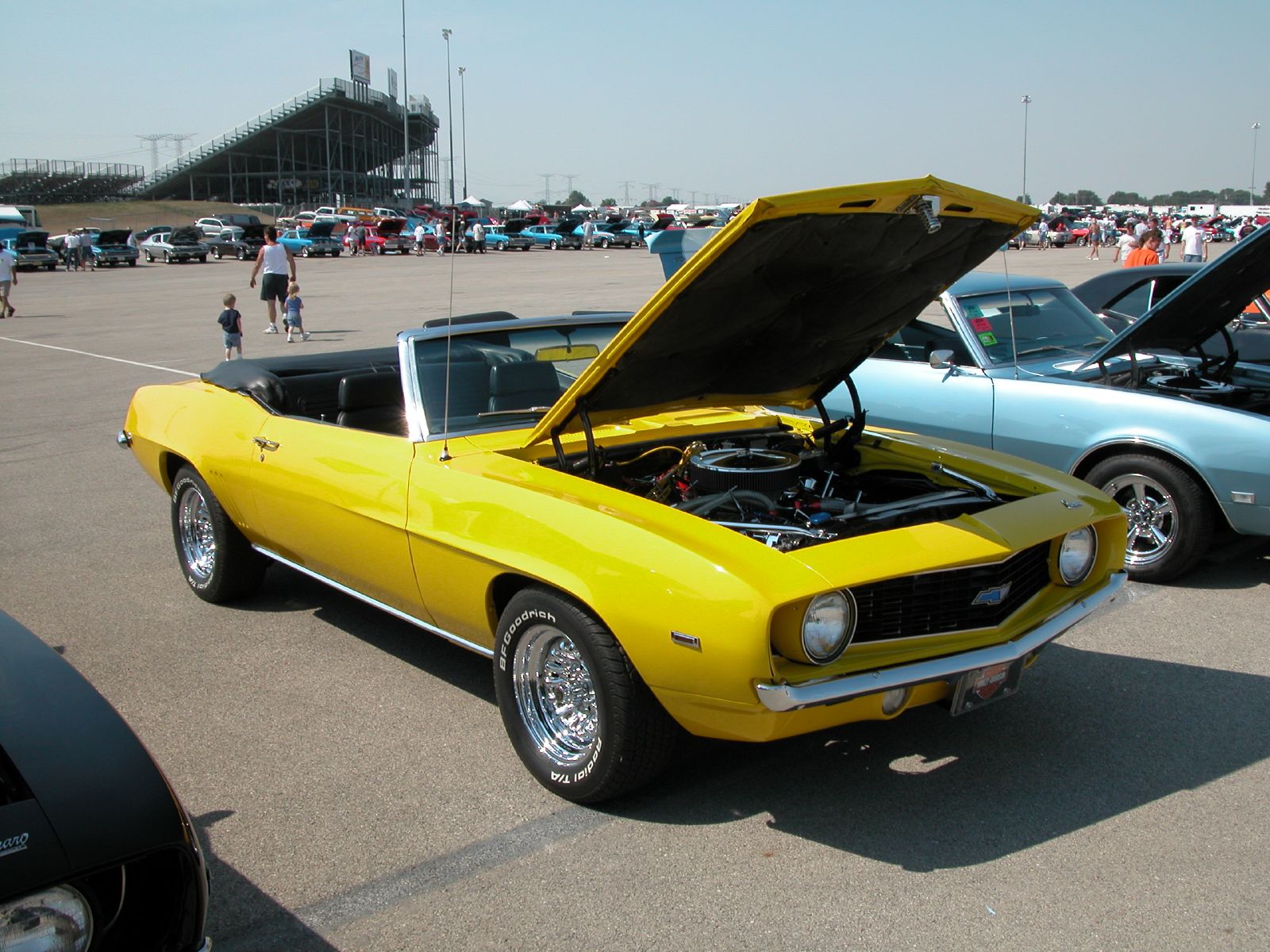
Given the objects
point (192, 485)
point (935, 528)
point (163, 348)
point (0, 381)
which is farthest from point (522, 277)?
point (935, 528)

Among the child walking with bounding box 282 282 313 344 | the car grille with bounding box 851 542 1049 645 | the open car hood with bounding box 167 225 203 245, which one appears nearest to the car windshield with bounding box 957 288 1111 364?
the car grille with bounding box 851 542 1049 645

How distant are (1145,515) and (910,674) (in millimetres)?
3202

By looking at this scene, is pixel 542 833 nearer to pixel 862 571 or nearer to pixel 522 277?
pixel 862 571

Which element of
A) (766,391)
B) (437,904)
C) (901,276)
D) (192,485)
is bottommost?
(437,904)

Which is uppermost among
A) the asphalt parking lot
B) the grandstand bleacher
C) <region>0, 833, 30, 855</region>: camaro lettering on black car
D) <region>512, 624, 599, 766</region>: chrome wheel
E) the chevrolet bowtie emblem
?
the grandstand bleacher

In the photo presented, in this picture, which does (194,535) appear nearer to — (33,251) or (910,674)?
(910,674)

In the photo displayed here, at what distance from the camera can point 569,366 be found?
5.01 m

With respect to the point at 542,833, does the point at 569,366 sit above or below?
above

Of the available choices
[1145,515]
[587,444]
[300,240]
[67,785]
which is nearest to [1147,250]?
[1145,515]

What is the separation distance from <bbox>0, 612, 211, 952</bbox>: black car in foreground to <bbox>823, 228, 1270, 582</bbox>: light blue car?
159 inches

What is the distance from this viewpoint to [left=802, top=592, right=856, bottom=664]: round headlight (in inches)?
121

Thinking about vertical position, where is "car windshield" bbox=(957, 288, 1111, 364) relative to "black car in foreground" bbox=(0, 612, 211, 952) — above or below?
above

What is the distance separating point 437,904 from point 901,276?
2.66m

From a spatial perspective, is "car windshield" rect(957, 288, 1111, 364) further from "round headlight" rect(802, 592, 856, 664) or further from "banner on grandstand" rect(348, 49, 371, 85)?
"banner on grandstand" rect(348, 49, 371, 85)
